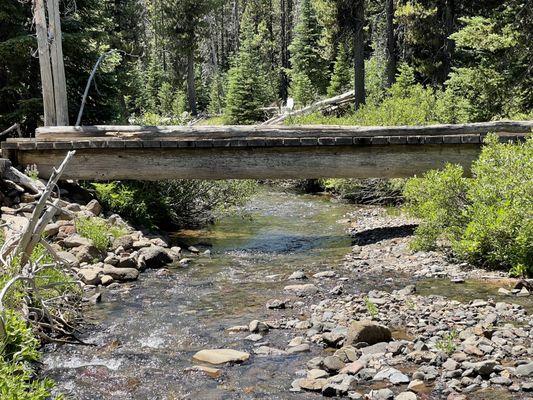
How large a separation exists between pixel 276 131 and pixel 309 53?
29.4 meters

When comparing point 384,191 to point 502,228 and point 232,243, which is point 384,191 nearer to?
point 232,243

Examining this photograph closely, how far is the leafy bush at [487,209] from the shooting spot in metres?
8.90

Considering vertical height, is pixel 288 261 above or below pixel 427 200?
below

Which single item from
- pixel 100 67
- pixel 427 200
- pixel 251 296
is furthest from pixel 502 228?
pixel 100 67

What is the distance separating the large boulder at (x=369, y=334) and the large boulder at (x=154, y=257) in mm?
5669

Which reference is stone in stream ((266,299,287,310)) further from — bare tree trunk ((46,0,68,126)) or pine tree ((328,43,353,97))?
pine tree ((328,43,353,97))

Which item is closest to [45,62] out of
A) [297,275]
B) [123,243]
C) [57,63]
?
[57,63]

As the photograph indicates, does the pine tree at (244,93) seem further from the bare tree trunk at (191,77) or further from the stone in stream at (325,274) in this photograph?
the stone in stream at (325,274)

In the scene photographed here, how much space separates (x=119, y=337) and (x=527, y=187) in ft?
20.8

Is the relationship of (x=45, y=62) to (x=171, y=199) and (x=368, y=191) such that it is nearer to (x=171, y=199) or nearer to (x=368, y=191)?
(x=171, y=199)

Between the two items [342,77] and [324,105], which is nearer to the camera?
[324,105]

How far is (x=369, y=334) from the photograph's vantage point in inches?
268

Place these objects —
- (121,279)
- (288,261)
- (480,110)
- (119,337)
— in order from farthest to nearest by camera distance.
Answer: (480,110) → (288,261) → (121,279) → (119,337)

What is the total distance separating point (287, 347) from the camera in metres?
7.06
